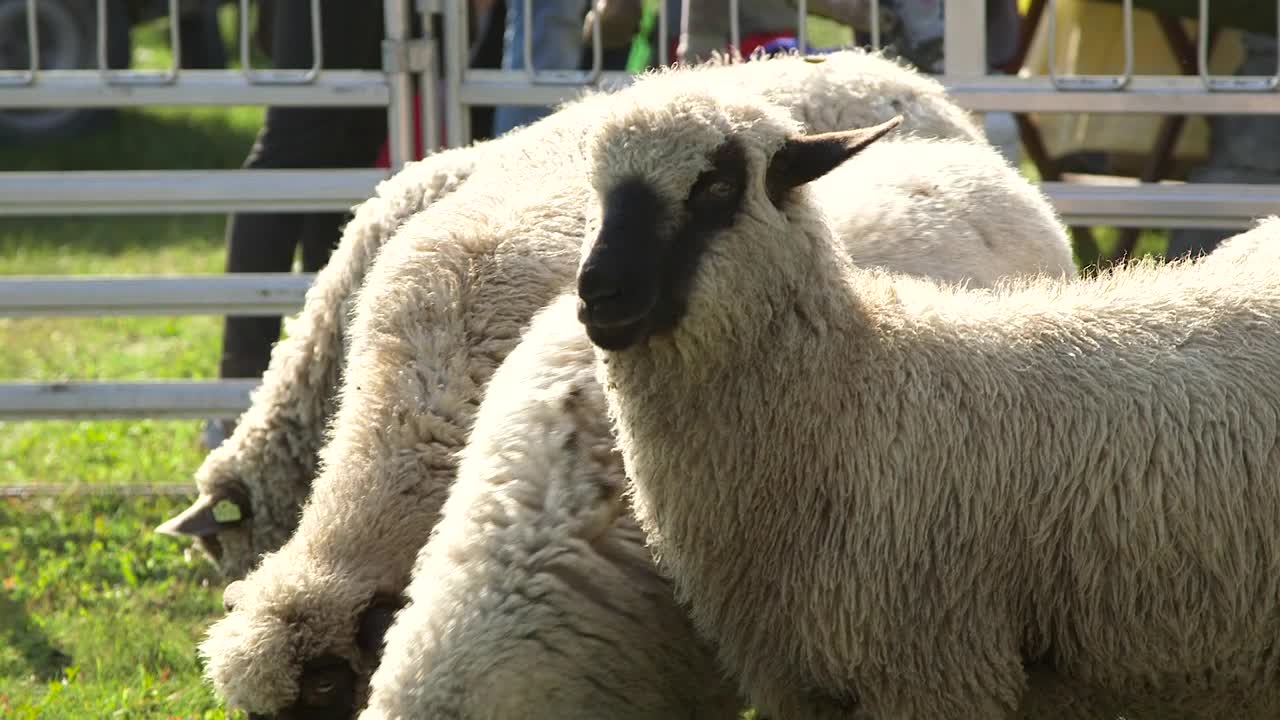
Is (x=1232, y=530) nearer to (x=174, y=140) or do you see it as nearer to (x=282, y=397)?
(x=282, y=397)

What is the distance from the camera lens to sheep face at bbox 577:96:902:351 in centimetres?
299

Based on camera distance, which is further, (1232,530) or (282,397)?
(282,397)

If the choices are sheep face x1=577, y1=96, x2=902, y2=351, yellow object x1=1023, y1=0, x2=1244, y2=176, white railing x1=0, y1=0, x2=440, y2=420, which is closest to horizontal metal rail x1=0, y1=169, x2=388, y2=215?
white railing x1=0, y1=0, x2=440, y2=420

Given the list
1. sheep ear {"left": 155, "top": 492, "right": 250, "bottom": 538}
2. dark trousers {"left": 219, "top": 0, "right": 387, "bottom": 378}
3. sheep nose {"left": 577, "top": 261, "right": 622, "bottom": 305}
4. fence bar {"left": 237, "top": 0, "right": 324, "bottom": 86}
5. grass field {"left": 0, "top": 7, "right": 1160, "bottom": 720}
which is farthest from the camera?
dark trousers {"left": 219, "top": 0, "right": 387, "bottom": 378}

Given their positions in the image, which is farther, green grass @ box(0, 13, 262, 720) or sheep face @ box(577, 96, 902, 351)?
green grass @ box(0, 13, 262, 720)

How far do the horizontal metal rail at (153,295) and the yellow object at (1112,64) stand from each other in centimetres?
368

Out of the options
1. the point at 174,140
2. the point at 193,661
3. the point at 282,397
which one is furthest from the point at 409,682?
the point at 174,140

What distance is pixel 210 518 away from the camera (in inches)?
165

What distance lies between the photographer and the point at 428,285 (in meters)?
3.83

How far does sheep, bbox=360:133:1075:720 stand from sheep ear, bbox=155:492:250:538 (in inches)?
35.5

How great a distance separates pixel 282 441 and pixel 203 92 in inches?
75.9

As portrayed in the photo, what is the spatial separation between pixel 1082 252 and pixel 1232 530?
502cm

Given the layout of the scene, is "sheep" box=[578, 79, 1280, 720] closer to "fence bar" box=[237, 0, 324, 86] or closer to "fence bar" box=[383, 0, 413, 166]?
"fence bar" box=[383, 0, 413, 166]

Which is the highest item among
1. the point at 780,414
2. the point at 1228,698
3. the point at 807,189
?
the point at 807,189
